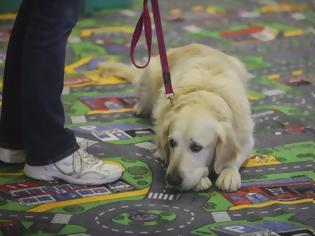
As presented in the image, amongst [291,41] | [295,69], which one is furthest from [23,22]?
[291,41]

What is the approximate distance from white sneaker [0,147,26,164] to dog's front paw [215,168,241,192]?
0.73 m

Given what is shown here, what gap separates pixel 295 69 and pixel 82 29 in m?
1.47

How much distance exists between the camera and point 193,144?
1928 millimetres

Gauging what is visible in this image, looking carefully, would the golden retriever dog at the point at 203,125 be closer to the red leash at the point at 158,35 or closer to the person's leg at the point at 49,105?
the red leash at the point at 158,35

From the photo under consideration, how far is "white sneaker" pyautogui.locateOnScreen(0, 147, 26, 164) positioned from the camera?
6.80 feet

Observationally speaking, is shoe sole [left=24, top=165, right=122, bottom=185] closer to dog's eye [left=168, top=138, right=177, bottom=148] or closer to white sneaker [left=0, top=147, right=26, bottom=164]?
white sneaker [left=0, top=147, right=26, bottom=164]

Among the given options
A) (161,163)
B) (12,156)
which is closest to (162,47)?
(161,163)

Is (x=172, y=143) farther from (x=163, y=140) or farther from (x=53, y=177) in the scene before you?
(x=53, y=177)

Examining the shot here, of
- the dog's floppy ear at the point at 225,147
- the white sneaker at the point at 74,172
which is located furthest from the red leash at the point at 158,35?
the white sneaker at the point at 74,172

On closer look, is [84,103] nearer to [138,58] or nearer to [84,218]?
[138,58]

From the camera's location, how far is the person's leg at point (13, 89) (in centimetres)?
193

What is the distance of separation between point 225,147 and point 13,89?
0.78m

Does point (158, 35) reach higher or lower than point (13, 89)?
higher

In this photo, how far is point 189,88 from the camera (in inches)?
85.5
